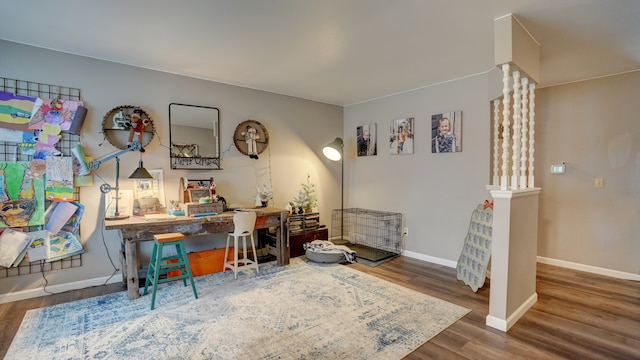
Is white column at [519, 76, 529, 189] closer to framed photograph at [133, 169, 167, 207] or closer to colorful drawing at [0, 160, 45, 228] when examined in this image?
framed photograph at [133, 169, 167, 207]

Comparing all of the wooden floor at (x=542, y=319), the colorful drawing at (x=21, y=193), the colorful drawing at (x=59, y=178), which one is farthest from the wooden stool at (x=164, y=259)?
the colorful drawing at (x=21, y=193)

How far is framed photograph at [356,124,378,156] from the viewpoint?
193 inches

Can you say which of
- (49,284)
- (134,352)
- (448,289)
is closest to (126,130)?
(49,284)

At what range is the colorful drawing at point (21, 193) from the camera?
280 cm

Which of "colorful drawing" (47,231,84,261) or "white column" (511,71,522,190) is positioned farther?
"colorful drawing" (47,231,84,261)

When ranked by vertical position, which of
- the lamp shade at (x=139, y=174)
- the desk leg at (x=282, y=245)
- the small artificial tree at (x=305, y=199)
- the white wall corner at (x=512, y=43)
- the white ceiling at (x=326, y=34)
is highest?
the white ceiling at (x=326, y=34)

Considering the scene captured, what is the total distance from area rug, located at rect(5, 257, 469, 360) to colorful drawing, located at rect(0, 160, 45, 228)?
88 centimetres

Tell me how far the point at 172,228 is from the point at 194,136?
125 cm

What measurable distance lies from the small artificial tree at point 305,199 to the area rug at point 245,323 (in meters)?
1.41

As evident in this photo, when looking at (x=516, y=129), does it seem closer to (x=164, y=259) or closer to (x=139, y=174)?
(x=164, y=259)

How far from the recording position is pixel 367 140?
5004 millimetres

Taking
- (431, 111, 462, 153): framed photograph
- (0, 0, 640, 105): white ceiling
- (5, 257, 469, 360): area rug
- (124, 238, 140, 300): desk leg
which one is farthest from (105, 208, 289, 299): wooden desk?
(431, 111, 462, 153): framed photograph

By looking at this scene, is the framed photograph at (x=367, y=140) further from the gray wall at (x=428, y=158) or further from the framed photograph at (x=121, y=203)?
the framed photograph at (x=121, y=203)

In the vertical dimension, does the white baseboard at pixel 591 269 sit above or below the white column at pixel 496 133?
below
